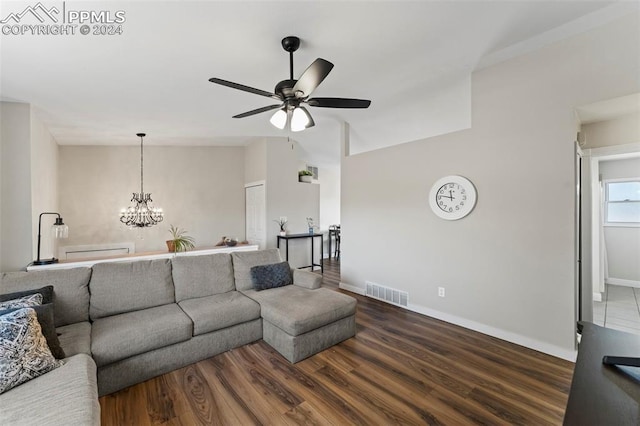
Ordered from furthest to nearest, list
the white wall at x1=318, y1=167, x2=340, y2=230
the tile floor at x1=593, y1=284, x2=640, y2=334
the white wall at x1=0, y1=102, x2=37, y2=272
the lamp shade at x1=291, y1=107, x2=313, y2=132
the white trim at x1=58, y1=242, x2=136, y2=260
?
the white wall at x1=318, y1=167, x2=340, y2=230
the white trim at x1=58, y1=242, x2=136, y2=260
the tile floor at x1=593, y1=284, x2=640, y2=334
the white wall at x1=0, y1=102, x2=37, y2=272
the lamp shade at x1=291, y1=107, x2=313, y2=132

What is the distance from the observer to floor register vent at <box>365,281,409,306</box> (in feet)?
12.5

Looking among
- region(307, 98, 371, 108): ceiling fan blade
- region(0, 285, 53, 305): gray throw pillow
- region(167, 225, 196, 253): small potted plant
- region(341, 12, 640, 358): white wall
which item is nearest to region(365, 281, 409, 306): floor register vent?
region(341, 12, 640, 358): white wall

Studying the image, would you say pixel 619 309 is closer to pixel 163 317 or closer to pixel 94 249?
pixel 163 317

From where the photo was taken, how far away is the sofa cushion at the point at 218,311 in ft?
8.17

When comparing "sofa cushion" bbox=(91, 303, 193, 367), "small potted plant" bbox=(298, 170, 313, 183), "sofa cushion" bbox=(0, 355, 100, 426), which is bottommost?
"sofa cushion" bbox=(91, 303, 193, 367)

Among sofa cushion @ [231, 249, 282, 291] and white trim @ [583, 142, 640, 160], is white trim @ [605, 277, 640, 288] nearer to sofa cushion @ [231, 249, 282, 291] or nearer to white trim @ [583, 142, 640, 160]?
white trim @ [583, 142, 640, 160]

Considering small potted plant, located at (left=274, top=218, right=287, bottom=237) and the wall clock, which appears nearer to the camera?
the wall clock

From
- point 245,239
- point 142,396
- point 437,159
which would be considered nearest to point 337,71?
point 437,159

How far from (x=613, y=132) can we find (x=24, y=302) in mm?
5591

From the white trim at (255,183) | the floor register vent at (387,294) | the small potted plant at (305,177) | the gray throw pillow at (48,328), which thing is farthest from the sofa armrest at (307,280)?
the small potted plant at (305,177)

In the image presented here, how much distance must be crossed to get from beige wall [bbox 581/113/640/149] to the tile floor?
2.09m

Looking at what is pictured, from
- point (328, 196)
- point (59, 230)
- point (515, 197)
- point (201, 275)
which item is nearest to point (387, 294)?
point (515, 197)

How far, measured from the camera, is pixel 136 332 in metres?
2.17

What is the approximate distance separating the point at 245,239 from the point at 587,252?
589 cm
